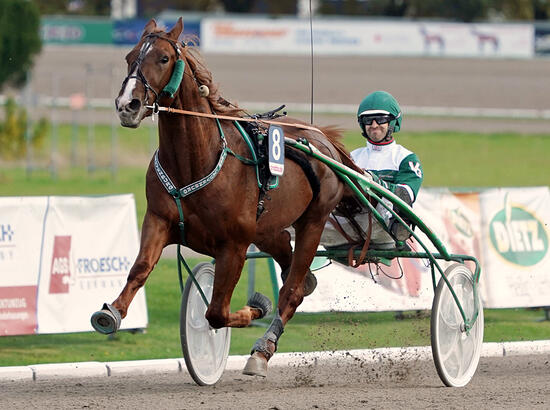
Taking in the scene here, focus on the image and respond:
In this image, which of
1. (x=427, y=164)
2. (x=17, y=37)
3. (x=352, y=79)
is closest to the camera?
(x=427, y=164)

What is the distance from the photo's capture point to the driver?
22.7 feet

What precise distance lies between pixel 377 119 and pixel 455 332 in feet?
4.76

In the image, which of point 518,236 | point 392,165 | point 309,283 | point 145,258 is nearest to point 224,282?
point 145,258

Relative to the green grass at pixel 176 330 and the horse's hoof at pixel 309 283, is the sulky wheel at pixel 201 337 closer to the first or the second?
the horse's hoof at pixel 309 283

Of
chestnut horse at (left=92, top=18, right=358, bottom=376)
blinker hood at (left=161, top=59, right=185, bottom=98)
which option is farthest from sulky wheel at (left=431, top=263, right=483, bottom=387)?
blinker hood at (left=161, top=59, right=185, bottom=98)

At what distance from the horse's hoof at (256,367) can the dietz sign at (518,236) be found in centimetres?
413

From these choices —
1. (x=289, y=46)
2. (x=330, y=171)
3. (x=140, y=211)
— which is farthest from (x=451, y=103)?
(x=330, y=171)

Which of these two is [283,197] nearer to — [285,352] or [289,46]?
[285,352]

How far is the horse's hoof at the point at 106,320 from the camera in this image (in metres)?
5.37

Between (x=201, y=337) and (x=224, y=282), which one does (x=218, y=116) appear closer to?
(x=224, y=282)

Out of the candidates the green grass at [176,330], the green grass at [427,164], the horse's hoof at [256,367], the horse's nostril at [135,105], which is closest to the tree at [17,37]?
the green grass at [427,164]

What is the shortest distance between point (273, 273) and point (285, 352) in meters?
0.88

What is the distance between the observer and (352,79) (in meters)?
35.8

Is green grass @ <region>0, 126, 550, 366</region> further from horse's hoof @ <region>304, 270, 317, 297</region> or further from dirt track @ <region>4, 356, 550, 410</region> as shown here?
horse's hoof @ <region>304, 270, 317, 297</region>
